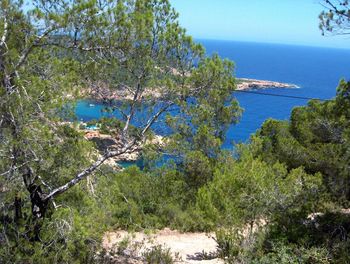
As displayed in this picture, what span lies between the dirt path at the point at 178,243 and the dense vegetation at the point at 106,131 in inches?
25.9

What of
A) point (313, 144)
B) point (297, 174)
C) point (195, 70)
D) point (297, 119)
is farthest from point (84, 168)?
point (297, 119)

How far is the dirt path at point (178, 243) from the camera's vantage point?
27.2ft

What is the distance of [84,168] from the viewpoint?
638cm

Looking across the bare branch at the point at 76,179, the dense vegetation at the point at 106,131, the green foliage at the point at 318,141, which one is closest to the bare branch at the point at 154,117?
the dense vegetation at the point at 106,131

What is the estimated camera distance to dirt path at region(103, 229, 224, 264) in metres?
8.29

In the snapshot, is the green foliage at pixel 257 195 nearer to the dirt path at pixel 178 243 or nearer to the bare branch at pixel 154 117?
the dirt path at pixel 178 243

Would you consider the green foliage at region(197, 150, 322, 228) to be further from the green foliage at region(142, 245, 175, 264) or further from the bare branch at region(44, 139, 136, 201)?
the bare branch at region(44, 139, 136, 201)

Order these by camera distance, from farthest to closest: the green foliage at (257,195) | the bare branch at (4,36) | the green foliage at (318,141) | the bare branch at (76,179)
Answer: the green foliage at (257,195)
the green foliage at (318,141)
the bare branch at (76,179)
the bare branch at (4,36)

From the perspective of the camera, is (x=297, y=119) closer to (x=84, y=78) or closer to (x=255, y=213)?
(x=255, y=213)

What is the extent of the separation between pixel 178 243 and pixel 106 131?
14.1ft

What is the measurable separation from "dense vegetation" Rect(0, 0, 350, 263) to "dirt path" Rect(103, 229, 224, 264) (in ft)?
2.16

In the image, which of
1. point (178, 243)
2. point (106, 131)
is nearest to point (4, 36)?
point (106, 131)

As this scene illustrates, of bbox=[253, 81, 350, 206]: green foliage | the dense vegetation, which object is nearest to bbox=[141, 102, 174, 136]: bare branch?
the dense vegetation

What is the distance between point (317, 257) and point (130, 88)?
151 inches
